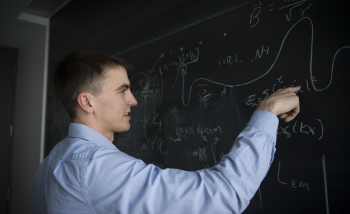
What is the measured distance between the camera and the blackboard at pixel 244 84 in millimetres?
1009

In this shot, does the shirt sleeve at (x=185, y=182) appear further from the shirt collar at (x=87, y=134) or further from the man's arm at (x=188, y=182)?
the shirt collar at (x=87, y=134)

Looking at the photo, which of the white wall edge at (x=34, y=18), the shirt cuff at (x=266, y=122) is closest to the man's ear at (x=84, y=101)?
the shirt cuff at (x=266, y=122)

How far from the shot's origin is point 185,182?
2.61 ft

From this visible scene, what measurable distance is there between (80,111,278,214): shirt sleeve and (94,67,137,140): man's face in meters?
0.27

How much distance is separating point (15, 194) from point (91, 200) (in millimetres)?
3830

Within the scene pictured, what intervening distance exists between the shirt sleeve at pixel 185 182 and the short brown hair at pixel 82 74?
0.35 m

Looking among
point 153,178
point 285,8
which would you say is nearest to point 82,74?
point 153,178

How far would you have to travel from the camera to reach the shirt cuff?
81 centimetres

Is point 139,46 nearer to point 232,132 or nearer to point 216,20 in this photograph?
point 216,20

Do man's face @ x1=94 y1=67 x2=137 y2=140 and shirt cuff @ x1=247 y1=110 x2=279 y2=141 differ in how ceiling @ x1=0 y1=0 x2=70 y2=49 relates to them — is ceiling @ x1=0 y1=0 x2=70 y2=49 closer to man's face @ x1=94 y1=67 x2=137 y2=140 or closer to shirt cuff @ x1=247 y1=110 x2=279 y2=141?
man's face @ x1=94 y1=67 x2=137 y2=140

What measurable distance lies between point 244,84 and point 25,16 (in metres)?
3.01

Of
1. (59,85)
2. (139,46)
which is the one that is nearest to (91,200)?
(59,85)

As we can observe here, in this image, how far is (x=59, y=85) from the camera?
1.21 m

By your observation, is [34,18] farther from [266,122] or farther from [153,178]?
[266,122]
